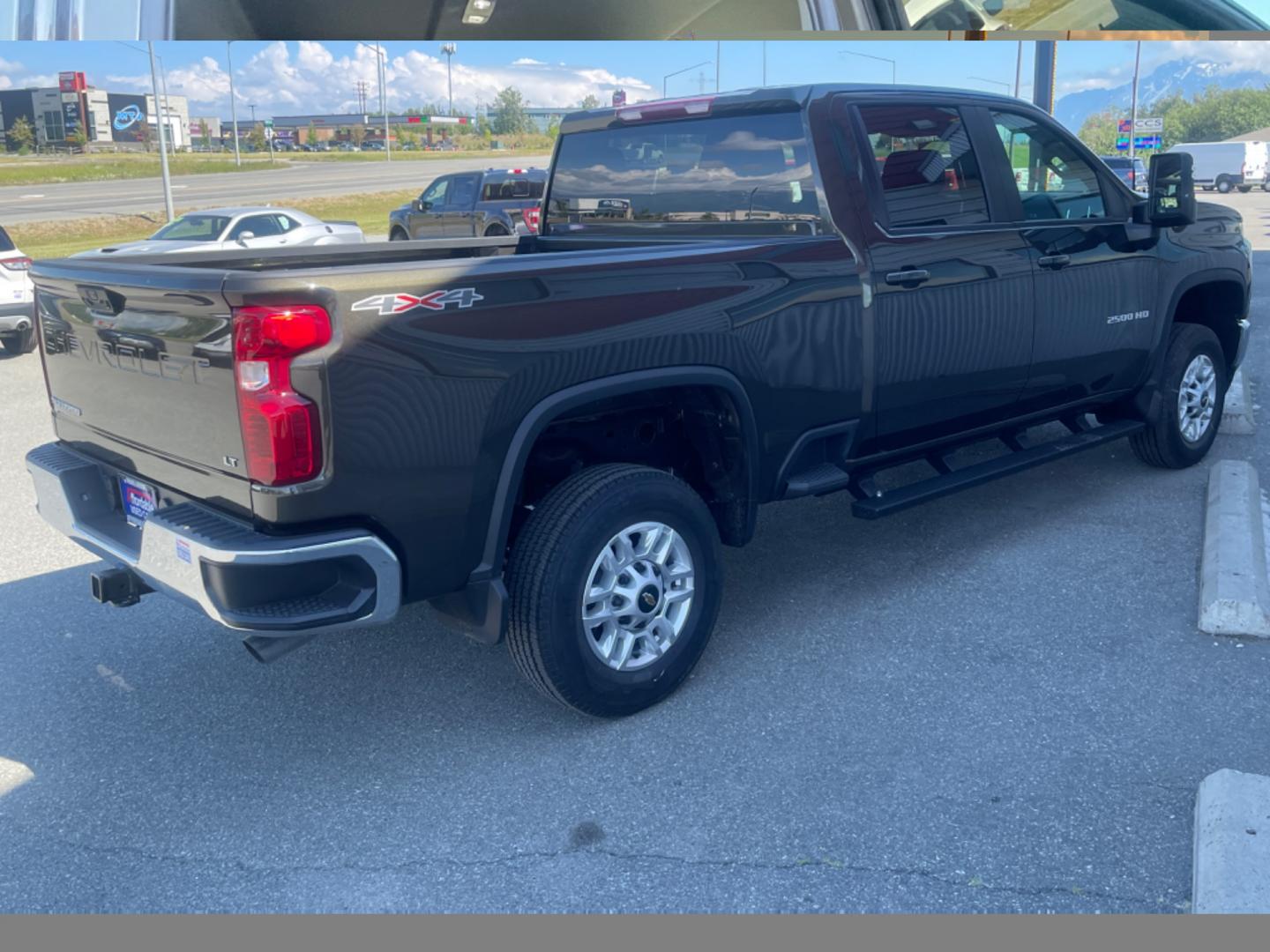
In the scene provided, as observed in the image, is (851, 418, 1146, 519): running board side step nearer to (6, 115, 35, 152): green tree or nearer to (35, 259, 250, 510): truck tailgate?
(35, 259, 250, 510): truck tailgate

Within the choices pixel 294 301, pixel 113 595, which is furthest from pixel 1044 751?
pixel 113 595

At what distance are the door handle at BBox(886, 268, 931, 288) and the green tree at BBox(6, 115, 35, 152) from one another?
1464 inches

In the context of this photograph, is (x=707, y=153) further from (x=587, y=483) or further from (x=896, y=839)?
(x=896, y=839)

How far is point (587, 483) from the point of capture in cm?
366

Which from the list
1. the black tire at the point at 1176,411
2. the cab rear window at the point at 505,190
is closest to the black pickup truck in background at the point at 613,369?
the black tire at the point at 1176,411

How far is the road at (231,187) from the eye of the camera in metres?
37.9

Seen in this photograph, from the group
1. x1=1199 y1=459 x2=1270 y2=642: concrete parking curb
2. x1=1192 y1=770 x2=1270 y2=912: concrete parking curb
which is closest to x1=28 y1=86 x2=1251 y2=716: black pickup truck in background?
x1=1199 y1=459 x2=1270 y2=642: concrete parking curb

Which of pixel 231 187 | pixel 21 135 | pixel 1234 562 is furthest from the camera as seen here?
pixel 231 187

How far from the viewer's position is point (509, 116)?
39.2 meters

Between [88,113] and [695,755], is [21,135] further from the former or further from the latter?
[695,755]

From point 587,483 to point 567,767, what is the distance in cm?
87

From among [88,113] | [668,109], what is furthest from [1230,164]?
Result: [668,109]

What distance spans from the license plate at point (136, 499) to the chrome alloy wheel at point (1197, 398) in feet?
16.5

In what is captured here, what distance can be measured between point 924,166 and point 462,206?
18.8 meters
